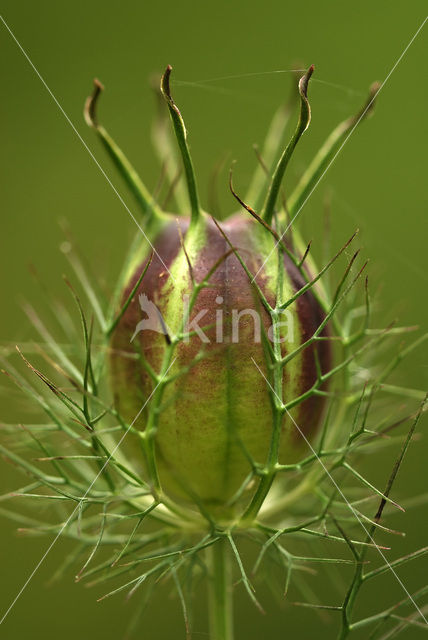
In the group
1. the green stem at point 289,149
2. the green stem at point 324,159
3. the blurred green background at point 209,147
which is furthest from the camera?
the blurred green background at point 209,147

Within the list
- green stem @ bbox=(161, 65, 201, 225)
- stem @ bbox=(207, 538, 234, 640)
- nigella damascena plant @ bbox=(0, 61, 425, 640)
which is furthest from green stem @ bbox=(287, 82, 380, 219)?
stem @ bbox=(207, 538, 234, 640)

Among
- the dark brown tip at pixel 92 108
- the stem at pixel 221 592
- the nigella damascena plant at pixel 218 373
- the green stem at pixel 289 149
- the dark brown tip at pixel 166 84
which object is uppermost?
the dark brown tip at pixel 92 108

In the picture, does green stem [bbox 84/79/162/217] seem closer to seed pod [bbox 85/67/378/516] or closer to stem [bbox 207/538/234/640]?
seed pod [bbox 85/67/378/516]

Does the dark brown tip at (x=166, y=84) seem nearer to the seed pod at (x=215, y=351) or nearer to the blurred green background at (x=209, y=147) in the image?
the seed pod at (x=215, y=351)

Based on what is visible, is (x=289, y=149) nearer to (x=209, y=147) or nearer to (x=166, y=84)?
(x=166, y=84)

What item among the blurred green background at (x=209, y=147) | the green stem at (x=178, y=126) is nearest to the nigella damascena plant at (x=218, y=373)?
the green stem at (x=178, y=126)

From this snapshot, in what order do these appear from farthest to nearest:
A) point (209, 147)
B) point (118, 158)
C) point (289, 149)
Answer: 1. point (209, 147)
2. point (118, 158)
3. point (289, 149)

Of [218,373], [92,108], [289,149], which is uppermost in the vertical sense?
[92,108]

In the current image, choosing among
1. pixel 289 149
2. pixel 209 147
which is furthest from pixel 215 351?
pixel 209 147

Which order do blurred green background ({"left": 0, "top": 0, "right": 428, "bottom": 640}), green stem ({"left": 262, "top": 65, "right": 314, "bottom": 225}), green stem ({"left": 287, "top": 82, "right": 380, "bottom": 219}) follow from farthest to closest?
blurred green background ({"left": 0, "top": 0, "right": 428, "bottom": 640})
green stem ({"left": 287, "top": 82, "right": 380, "bottom": 219})
green stem ({"left": 262, "top": 65, "right": 314, "bottom": 225})

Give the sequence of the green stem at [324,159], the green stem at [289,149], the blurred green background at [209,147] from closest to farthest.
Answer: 1. the green stem at [289,149]
2. the green stem at [324,159]
3. the blurred green background at [209,147]

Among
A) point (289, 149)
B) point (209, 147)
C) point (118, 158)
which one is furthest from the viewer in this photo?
point (209, 147)

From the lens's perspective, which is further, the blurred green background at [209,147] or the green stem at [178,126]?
the blurred green background at [209,147]
